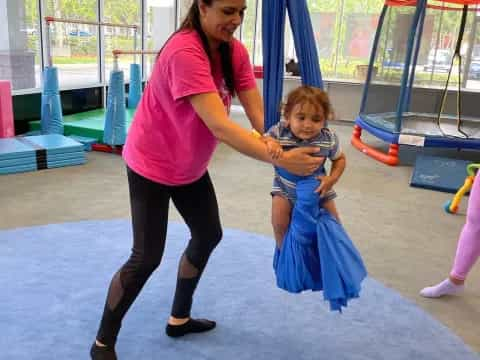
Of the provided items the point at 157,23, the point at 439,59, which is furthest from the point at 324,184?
the point at 439,59

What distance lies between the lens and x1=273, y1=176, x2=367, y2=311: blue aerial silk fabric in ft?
4.97

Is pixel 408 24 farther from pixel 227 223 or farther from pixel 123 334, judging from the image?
pixel 123 334

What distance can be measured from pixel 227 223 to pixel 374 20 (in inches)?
235

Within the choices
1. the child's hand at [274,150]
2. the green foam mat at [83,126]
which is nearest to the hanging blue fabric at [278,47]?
the child's hand at [274,150]

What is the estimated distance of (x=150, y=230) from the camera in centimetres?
157

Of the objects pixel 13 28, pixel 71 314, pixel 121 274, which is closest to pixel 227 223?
pixel 71 314

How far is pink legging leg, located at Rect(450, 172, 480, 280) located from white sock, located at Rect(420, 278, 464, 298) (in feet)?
0.14

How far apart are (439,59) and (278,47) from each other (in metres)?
6.36

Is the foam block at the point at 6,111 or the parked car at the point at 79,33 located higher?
the parked car at the point at 79,33

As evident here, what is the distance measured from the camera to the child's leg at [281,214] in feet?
5.39

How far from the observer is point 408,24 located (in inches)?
247

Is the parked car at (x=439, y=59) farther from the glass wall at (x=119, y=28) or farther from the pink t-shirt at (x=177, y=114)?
→ the pink t-shirt at (x=177, y=114)

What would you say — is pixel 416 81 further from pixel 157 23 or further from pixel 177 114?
pixel 177 114

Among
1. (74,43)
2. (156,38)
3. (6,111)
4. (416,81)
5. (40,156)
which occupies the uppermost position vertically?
(156,38)
